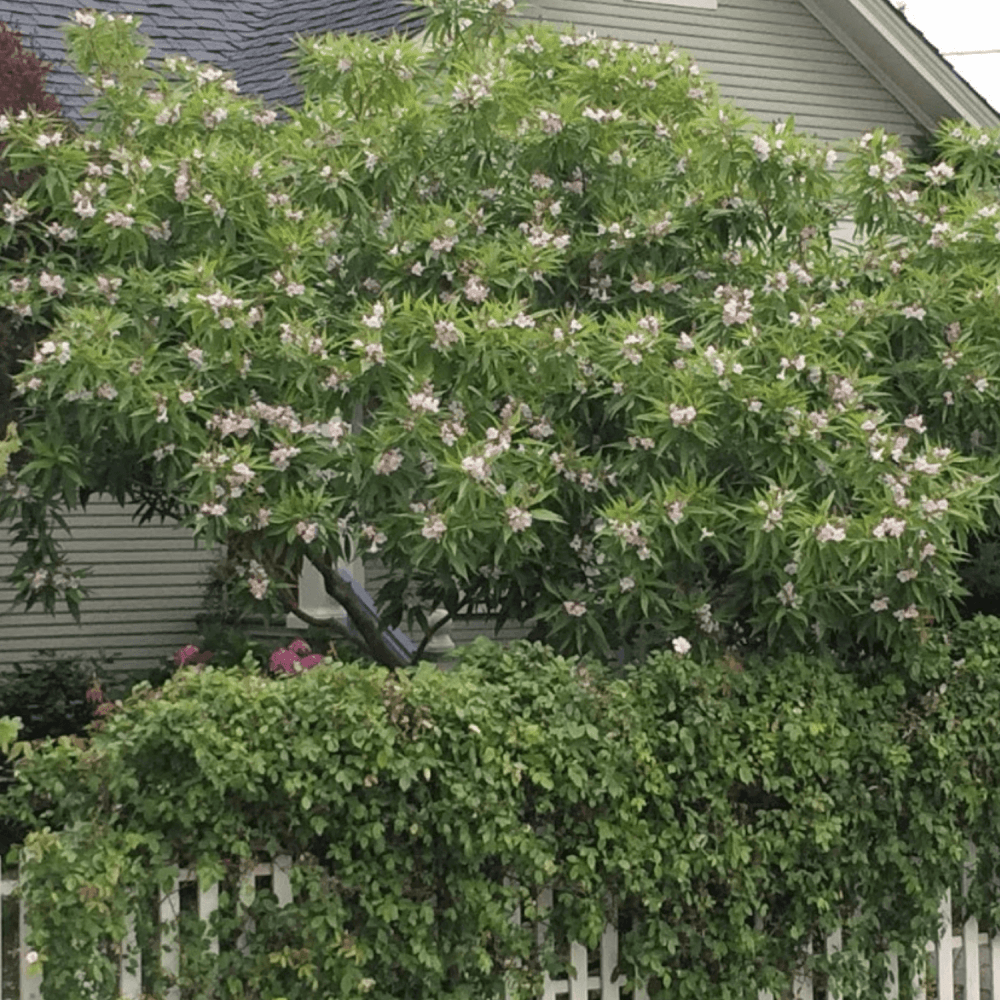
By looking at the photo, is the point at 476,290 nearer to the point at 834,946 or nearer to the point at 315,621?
the point at 315,621

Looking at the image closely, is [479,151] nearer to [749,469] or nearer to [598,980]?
[749,469]

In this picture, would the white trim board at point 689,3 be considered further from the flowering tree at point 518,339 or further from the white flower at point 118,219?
the white flower at point 118,219

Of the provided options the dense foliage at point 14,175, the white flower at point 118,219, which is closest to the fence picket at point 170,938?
the dense foliage at point 14,175

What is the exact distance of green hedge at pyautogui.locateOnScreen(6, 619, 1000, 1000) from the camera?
Answer: 5.64 meters

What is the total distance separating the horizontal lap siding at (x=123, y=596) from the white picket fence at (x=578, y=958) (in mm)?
4805

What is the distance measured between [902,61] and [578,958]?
9407 millimetres

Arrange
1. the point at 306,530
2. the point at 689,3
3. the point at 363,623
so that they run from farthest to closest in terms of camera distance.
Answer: the point at 689,3 → the point at 363,623 → the point at 306,530

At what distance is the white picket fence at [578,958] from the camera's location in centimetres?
568

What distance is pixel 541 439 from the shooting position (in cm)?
756

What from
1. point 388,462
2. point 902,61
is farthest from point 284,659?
point 902,61

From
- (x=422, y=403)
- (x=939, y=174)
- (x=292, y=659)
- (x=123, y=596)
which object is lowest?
(x=292, y=659)

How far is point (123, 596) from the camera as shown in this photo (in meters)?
12.8

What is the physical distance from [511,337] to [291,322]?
0.89m

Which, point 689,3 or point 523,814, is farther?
point 689,3
